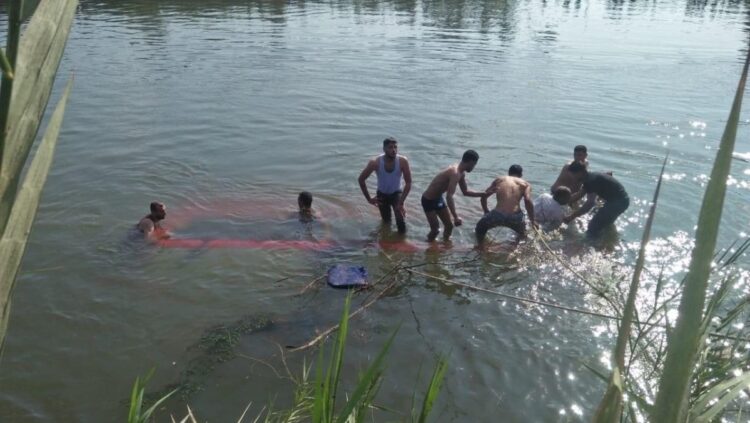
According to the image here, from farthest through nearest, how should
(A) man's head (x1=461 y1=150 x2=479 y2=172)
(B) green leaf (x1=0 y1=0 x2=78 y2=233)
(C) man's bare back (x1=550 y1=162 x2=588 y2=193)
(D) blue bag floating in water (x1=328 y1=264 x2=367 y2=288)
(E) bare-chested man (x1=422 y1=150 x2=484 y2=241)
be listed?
(C) man's bare back (x1=550 y1=162 x2=588 y2=193) → (E) bare-chested man (x1=422 y1=150 x2=484 y2=241) → (A) man's head (x1=461 y1=150 x2=479 y2=172) → (D) blue bag floating in water (x1=328 y1=264 x2=367 y2=288) → (B) green leaf (x1=0 y1=0 x2=78 y2=233)

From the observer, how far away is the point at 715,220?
1.60 feet

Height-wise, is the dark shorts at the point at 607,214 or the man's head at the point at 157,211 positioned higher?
the man's head at the point at 157,211

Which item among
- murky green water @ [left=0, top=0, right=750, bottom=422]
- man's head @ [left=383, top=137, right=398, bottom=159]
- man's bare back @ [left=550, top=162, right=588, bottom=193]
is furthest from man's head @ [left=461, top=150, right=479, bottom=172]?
man's bare back @ [left=550, top=162, right=588, bottom=193]

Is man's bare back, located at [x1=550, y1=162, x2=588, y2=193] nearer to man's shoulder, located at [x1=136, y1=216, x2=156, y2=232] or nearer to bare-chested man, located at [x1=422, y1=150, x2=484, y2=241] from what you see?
bare-chested man, located at [x1=422, y1=150, x2=484, y2=241]

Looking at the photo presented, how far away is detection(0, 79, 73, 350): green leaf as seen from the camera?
0.63 metres

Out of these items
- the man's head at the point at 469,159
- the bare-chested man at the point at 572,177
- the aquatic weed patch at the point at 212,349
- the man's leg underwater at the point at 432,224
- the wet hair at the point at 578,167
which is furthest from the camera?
the bare-chested man at the point at 572,177

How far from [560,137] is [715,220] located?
15831 mm

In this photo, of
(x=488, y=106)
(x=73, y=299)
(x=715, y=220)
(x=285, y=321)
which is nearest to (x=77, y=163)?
(x=73, y=299)

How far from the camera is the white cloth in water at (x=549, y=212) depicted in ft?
32.7

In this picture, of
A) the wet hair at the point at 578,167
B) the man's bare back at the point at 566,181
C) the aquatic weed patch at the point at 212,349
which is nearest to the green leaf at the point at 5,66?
the aquatic weed patch at the point at 212,349

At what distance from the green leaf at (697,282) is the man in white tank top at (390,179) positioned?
28.6ft

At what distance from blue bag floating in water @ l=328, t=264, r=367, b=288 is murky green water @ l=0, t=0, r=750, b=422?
182 millimetres

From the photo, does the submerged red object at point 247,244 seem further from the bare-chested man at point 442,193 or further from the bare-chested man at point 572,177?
the bare-chested man at point 572,177

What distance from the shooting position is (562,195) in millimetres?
9945
